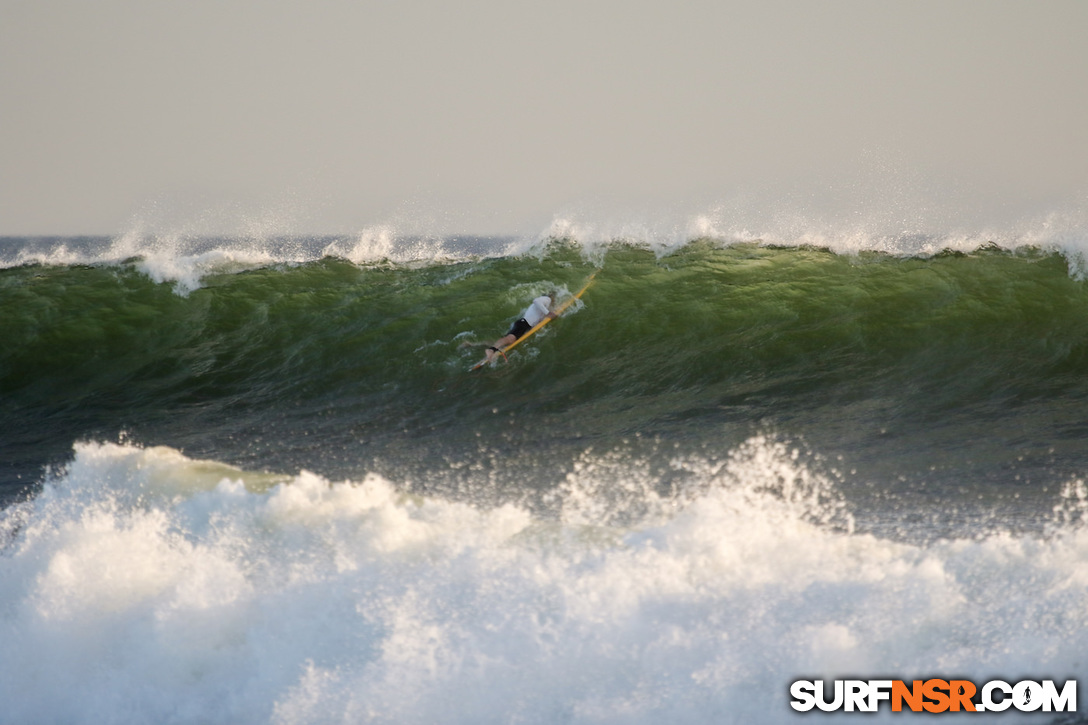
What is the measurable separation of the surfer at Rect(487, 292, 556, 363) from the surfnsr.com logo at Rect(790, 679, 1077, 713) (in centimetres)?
604

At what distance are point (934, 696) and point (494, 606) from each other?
2.93 meters

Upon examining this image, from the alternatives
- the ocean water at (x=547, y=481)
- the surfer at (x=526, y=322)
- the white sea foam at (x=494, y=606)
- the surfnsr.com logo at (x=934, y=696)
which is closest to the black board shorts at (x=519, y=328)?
the surfer at (x=526, y=322)

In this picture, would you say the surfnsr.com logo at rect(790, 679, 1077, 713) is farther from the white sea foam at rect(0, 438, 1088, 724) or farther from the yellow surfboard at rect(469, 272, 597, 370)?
the yellow surfboard at rect(469, 272, 597, 370)

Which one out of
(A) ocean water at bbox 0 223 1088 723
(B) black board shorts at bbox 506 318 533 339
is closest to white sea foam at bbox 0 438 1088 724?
(A) ocean water at bbox 0 223 1088 723

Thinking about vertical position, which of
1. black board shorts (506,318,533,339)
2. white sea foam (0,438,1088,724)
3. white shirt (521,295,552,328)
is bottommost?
white sea foam (0,438,1088,724)

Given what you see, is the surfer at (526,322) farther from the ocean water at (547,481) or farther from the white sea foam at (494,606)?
the white sea foam at (494,606)

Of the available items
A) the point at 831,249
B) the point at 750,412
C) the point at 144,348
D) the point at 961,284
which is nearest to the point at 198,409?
the point at 144,348

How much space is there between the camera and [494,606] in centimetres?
558

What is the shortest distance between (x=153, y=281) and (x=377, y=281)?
388 centimetres

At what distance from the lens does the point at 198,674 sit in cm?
553

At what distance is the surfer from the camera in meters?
9.94

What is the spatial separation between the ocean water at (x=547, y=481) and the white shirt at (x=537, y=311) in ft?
1.20

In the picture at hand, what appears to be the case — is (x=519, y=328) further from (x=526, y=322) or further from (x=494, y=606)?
(x=494, y=606)

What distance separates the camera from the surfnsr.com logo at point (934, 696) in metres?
4.55
